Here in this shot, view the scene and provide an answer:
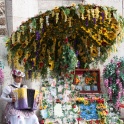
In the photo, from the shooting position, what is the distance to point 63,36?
394 inches

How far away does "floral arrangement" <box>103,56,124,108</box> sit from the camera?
11664 mm

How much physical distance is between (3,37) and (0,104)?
141cm

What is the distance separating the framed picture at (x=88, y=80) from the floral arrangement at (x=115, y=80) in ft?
0.94

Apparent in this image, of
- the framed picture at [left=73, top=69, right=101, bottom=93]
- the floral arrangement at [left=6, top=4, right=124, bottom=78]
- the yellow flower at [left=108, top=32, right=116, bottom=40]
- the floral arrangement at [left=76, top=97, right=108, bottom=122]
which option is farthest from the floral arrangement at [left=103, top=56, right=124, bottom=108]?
the yellow flower at [left=108, top=32, right=116, bottom=40]

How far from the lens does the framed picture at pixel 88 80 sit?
39.1ft

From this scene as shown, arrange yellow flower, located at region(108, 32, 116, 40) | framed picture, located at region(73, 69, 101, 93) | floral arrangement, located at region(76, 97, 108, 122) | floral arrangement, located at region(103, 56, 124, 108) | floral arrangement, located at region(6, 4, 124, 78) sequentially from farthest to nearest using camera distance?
framed picture, located at region(73, 69, 101, 93) < floral arrangement, located at region(103, 56, 124, 108) < floral arrangement, located at region(76, 97, 108, 122) < yellow flower, located at region(108, 32, 116, 40) < floral arrangement, located at region(6, 4, 124, 78)

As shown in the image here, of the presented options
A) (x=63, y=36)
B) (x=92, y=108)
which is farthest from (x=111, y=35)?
(x=92, y=108)

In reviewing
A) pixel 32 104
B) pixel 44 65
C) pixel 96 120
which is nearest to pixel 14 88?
pixel 32 104

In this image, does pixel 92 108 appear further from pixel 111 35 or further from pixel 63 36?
pixel 111 35

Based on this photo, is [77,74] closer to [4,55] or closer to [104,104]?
[104,104]

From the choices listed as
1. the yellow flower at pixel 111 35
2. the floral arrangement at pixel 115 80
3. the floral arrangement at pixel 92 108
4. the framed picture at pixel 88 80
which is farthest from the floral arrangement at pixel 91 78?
the yellow flower at pixel 111 35

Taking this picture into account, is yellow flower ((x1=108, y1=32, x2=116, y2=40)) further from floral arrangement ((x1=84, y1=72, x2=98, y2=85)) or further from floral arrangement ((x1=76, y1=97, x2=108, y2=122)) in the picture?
floral arrangement ((x1=84, y1=72, x2=98, y2=85))

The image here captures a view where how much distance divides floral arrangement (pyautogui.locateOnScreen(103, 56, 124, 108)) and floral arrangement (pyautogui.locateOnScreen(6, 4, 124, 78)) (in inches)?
30.6

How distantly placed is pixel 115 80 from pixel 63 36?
232 centimetres
